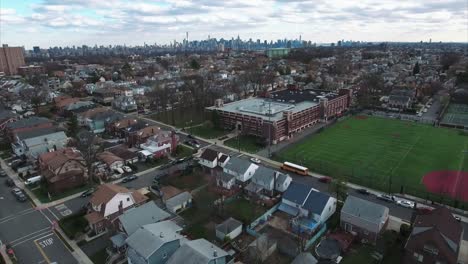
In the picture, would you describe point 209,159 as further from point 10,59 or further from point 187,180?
point 10,59

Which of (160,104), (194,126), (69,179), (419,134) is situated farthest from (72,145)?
(419,134)

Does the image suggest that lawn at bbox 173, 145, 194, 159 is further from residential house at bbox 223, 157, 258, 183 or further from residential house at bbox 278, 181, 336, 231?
residential house at bbox 278, 181, 336, 231

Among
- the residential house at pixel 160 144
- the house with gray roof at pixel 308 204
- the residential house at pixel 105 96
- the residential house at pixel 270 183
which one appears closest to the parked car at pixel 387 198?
the house with gray roof at pixel 308 204

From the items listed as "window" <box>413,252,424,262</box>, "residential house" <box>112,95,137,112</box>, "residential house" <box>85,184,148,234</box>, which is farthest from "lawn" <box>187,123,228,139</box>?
"window" <box>413,252,424,262</box>

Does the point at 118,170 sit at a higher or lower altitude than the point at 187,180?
higher

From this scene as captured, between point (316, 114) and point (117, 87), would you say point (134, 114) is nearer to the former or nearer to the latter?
point (117, 87)

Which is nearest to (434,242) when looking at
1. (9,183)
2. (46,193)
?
(46,193)
